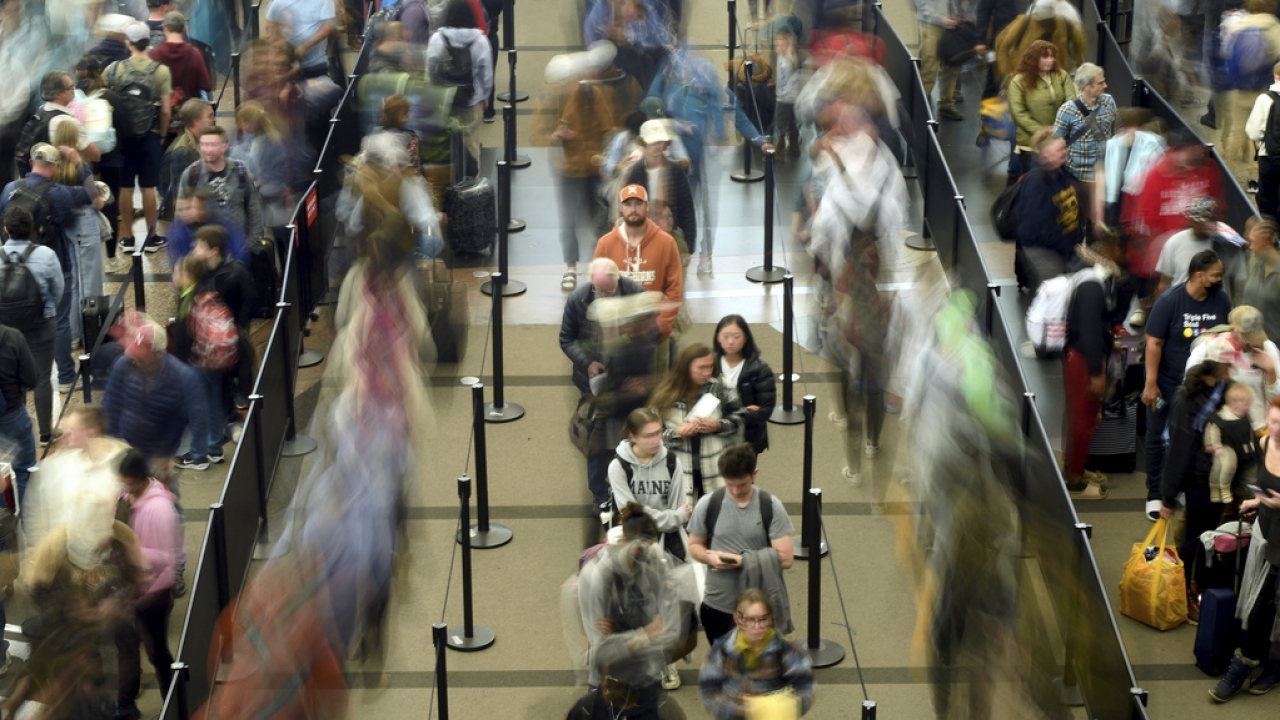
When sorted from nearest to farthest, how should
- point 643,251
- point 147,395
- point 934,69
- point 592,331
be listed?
point 147,395, point 592,331, point 643,251, point 934,69

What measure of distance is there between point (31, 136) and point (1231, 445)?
9.51 m

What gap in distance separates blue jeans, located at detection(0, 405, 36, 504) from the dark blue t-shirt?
7399 mm

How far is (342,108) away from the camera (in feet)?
49.8

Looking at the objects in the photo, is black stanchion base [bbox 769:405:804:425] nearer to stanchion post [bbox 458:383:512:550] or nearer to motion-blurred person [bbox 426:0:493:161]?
stanchion post [bbox 458:383:512:550]

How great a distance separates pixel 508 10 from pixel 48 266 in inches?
327

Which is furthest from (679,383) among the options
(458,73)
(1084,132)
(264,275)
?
(458,73)

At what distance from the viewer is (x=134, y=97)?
1447 centimetres

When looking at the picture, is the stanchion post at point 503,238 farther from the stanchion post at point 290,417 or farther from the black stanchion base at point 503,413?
the stanchion post at point 290,417

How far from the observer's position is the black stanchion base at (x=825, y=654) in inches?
394

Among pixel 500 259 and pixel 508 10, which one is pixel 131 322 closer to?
pixel 500 259

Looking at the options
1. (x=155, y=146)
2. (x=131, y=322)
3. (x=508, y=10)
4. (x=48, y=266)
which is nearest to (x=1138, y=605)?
(x=131, y=322)

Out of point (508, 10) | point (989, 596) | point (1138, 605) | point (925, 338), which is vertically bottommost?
point (1138, 605)

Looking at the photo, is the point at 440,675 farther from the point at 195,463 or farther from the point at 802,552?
the point at 195,463

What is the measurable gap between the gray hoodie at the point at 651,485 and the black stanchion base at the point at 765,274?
16.1 ft
